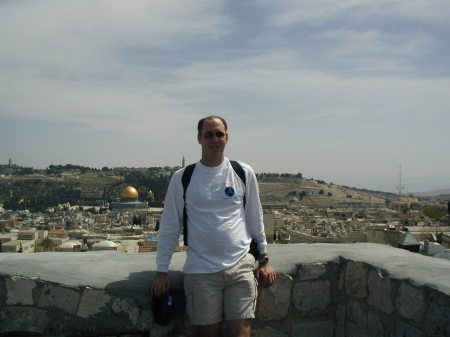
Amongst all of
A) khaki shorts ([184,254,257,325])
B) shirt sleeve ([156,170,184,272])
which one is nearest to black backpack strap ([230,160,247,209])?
shirt sleeve ([156,170,184,272])

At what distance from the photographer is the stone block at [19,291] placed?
7.68ft

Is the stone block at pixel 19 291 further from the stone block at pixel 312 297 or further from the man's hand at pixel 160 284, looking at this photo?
the stone block at pixel 312 297

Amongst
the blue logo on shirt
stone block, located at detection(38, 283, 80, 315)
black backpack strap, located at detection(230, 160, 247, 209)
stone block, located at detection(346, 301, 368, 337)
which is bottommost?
stone block, located at detection(346, 301, 368, 337)

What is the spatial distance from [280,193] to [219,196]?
10571cm

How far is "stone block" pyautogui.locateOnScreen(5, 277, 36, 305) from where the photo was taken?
2342 mm

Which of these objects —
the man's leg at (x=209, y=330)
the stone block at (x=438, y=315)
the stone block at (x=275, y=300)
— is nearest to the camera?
the stone block at (x=438, y=315)

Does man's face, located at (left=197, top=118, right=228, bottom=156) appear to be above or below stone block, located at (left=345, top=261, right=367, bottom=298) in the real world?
above

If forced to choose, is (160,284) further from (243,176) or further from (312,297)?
(312,297)

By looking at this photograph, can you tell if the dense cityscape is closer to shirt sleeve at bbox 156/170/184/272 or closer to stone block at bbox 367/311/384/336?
stone block at bbox 367/311/384/336

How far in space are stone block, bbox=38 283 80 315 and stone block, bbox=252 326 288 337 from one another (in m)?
0.94

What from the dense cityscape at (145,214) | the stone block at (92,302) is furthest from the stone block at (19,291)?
the dense cityscape at (145,214)

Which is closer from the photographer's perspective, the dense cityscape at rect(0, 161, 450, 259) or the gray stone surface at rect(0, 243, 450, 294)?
Answer: the gray stone surface at rect(0, 243, 450, 294)

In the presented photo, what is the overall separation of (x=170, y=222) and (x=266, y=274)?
0.56 m

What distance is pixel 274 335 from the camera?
2.71 metres
